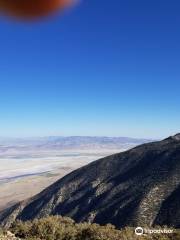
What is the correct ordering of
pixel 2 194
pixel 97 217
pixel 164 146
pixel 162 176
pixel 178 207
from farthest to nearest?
pixel 2 194 → pixel 164 146 → pixel 162 176 → pixel 97 217 → pixel 178 207

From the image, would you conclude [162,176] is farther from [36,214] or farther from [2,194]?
[2,194]

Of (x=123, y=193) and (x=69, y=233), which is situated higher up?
(x=69, y=233)

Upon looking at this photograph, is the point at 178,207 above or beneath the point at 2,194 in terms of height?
above

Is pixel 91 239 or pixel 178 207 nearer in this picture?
pixel 91 239

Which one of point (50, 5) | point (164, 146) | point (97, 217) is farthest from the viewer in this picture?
point (164, 146)

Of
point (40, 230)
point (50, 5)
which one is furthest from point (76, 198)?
point (50, 5)

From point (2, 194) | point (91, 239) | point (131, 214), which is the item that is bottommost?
point (2, 194)

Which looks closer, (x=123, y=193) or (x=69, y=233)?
(x=69, y=233)

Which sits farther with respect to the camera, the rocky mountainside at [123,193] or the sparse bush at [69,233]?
the rocky mountainside at [123,193]
